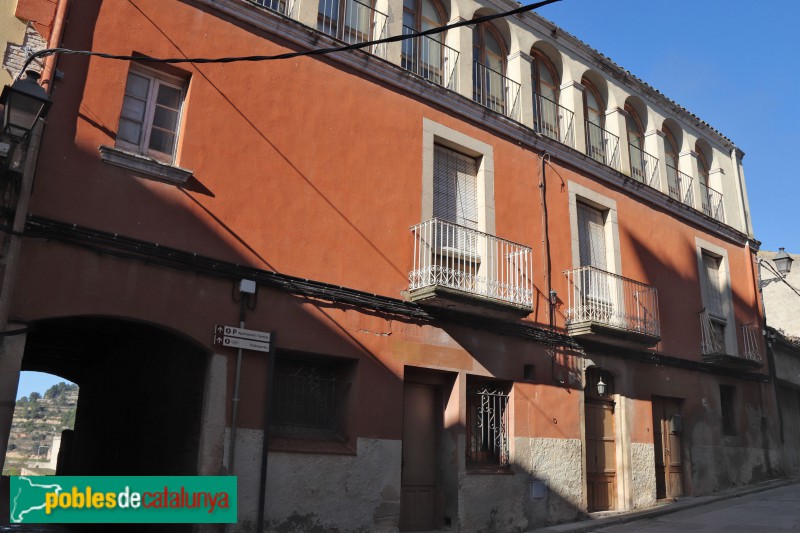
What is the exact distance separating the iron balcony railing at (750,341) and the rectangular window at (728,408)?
3.22 ft

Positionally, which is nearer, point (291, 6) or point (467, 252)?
point (291, 6)

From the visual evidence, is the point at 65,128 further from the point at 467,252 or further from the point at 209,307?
the point at 467,252

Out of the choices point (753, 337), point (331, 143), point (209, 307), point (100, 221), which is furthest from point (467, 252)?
point (753, 337)

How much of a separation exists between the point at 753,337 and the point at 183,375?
13.8 meters

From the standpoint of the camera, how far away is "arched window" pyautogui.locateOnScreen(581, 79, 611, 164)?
13.7m

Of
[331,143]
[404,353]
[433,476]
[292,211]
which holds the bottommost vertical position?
[433,476]

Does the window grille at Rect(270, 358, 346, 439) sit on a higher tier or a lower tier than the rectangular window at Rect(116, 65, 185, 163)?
lower

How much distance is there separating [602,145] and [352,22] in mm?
6377

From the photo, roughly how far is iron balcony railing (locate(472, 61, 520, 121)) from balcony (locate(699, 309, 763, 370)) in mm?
6723

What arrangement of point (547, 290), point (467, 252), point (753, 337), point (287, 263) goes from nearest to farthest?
point (287, 263), point (467, 252), point (547, 290), point (753, 337)

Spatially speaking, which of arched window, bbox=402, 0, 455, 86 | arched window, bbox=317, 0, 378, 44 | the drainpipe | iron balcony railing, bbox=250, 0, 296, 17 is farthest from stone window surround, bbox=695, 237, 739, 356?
iron balcony railing, bbox=250, 0, 296, 17

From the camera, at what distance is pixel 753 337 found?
15992mm

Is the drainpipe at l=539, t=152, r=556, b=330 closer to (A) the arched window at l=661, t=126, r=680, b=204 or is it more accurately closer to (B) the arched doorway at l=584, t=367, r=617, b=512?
(B) the arched doorway at l=584, t=367, r=617, b=512

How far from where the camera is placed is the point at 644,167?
14.9 meters
